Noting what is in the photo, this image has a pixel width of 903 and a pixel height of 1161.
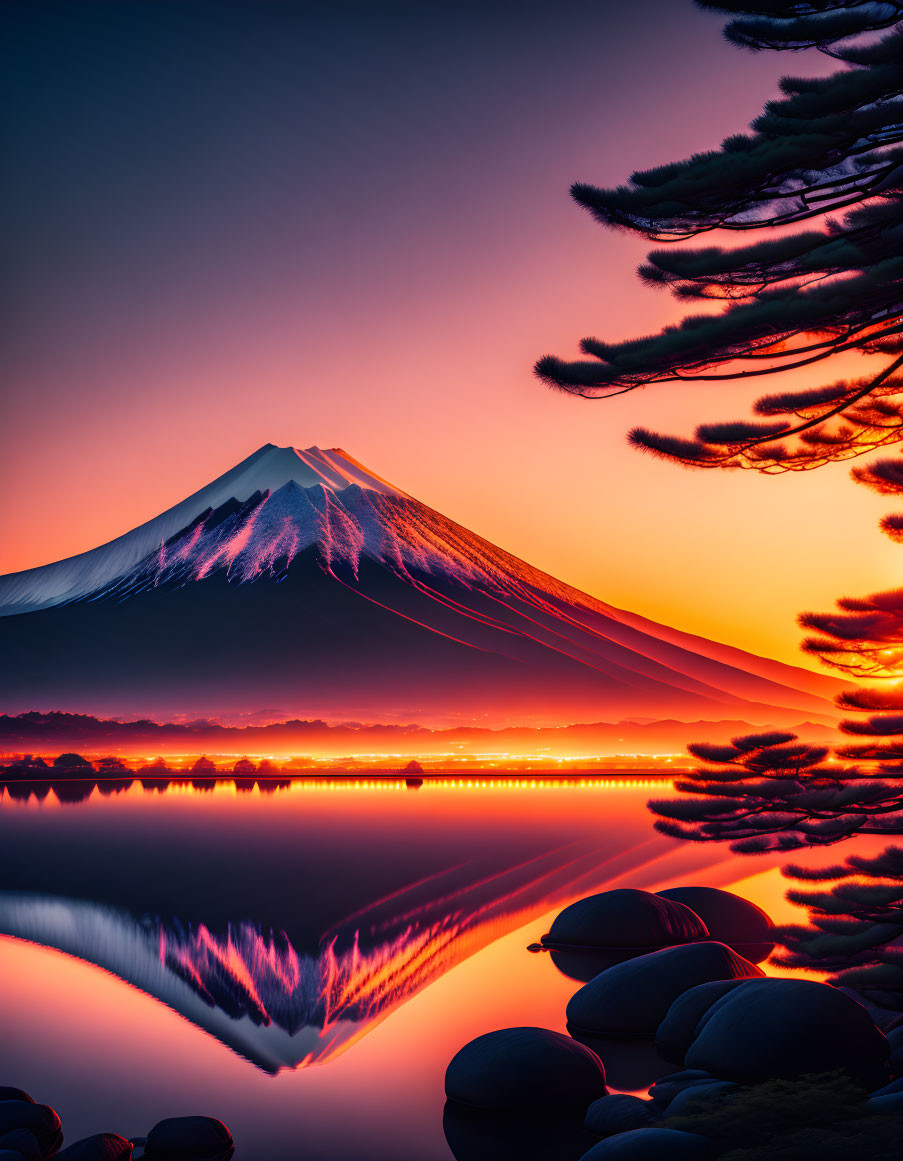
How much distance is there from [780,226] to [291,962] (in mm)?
11596

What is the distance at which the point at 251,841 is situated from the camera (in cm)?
3152

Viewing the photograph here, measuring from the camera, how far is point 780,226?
7.41m

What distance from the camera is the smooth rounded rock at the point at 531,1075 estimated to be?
7.57 m

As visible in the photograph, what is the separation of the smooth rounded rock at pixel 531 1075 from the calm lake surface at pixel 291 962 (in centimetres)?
37

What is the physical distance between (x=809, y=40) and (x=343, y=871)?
20629 mm

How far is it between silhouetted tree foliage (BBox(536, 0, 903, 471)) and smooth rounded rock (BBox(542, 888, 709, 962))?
7444mm

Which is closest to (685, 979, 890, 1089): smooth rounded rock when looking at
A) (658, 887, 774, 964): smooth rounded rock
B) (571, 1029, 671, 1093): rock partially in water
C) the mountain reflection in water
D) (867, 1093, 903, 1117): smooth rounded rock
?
(571, 1029, 671, 1093): rock partially in water

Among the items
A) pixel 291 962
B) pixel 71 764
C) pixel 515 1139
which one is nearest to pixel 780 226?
pixel 515 1139

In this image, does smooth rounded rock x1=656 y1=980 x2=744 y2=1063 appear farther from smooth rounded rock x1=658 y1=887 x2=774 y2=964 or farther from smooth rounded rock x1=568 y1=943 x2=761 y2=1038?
smooth rounded rock x1=658 y1=887 x2=774 y2=964

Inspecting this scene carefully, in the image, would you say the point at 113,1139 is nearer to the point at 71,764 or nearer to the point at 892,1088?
the point at 892,1088

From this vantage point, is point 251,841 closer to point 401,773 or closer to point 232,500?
point 401,773

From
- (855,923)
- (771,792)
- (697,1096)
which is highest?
(771,792)

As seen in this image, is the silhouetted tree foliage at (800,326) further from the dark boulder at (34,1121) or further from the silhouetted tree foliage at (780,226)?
the dark boulder at (34,1121)

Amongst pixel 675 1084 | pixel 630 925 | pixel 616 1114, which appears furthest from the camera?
pixel 630 925
